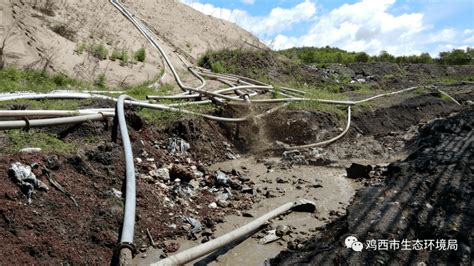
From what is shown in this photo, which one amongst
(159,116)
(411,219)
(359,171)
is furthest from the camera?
(359,171)

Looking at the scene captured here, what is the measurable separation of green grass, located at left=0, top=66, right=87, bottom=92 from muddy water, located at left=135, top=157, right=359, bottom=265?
10.4ft

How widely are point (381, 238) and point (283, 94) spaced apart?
6159 mm

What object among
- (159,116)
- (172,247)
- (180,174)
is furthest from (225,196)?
(159,116)

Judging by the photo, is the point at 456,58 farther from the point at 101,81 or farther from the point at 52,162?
the point at 52,162

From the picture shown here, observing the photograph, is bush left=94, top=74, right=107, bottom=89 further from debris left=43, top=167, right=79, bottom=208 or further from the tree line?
the tree line

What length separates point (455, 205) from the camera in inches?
157

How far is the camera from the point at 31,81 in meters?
7.18

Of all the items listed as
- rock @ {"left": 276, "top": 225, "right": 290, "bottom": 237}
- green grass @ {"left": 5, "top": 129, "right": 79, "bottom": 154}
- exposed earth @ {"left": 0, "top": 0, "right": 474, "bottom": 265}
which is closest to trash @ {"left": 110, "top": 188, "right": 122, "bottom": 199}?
exposed earth @ {"left": 0, "top": 0, "right": 474, "bottom": 265}

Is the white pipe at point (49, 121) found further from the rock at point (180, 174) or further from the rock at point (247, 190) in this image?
the rock at point (247, 190)

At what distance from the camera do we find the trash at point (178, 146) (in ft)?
20.1

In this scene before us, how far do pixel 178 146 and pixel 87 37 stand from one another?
4.90 m

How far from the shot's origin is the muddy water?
409cm

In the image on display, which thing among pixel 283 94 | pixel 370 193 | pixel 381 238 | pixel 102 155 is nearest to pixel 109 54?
pixel 283 94

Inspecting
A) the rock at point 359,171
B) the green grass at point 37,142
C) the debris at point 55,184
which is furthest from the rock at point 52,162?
the rock at point 359,171
